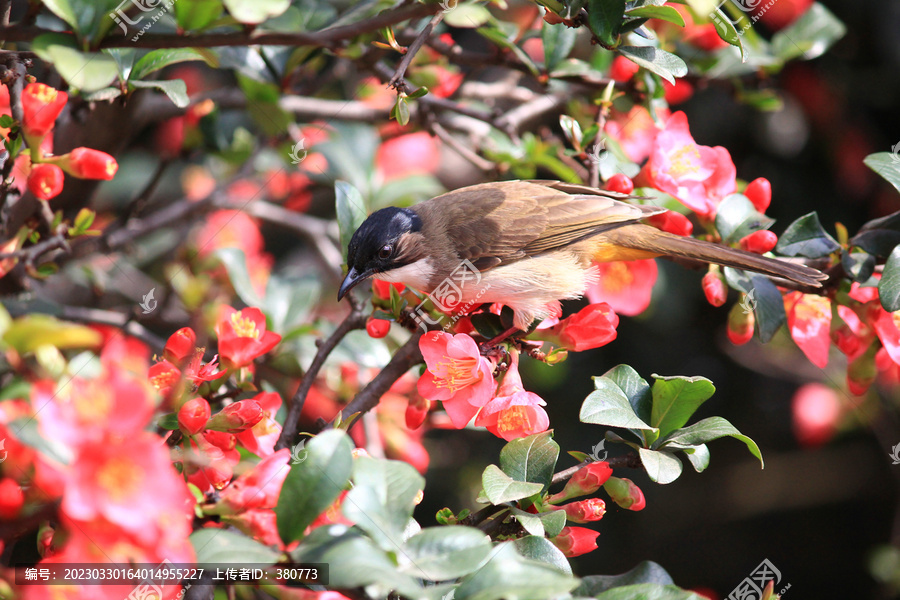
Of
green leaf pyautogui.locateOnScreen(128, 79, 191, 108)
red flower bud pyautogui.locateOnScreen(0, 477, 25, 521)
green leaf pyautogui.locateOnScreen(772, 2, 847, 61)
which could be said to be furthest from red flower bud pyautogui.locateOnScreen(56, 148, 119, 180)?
green leaf pyautogui.locateOnScreen(772, 2, 847, 61)

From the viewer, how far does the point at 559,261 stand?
8.11 ft

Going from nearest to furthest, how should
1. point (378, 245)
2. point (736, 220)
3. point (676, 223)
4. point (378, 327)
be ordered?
point (378, 327), point (736, 220), point (676, 223), point (378, 245)

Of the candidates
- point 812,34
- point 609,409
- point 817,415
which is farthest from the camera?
point 817,415

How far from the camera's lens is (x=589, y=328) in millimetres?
1746

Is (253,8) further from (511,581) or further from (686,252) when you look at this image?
(686,252)

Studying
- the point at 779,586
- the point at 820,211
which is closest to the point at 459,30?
the point at 820,211

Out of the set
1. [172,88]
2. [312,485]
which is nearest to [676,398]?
[312,485]

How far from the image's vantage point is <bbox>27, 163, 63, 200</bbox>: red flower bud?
173cm

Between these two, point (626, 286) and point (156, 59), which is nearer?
point (156, 59)

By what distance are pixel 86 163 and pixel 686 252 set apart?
1643mm

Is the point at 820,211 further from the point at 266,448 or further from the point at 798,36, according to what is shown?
the point at 266,448

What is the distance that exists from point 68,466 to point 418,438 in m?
2.24

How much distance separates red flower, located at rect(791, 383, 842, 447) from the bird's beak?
2.37 metres

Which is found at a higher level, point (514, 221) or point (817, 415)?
point (514, 221)
